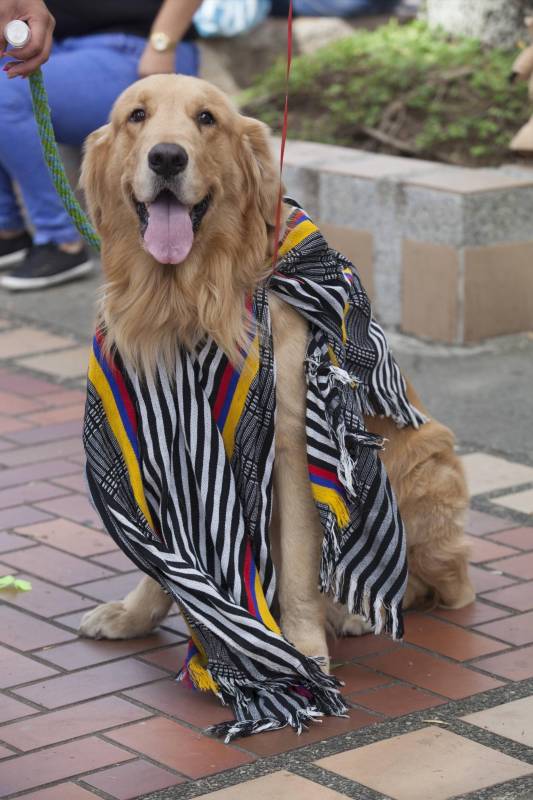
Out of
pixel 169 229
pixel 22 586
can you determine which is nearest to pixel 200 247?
pixel 169 229

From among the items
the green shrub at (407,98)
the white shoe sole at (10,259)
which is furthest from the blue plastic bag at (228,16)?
the white shoe sole at (10,259)

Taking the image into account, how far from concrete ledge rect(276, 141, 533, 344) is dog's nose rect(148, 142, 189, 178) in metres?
2.82

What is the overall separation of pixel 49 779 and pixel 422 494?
1.22 metres

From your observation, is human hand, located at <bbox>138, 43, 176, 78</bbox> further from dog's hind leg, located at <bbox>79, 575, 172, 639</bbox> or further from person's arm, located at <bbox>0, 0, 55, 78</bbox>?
dog's hind leg, located at <bbox>79, 575, 172, 639</bbox>

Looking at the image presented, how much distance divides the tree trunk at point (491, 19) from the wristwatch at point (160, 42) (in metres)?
2.25

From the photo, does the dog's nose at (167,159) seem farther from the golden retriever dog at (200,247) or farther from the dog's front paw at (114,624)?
the dog's front paw at (114,624)

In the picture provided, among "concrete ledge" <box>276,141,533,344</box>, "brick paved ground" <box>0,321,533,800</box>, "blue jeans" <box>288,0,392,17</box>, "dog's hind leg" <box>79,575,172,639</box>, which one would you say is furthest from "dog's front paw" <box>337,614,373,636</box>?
"blue jeans" <box>288,0,392,17</box>

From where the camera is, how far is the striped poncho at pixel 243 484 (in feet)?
10.5

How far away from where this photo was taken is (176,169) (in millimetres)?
3092

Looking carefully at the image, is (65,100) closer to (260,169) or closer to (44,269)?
(44,269)

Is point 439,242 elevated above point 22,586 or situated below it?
above

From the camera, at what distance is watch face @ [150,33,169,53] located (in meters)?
6.18

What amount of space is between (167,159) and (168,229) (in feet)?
0.55

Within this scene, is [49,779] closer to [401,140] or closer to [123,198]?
[123,198]
